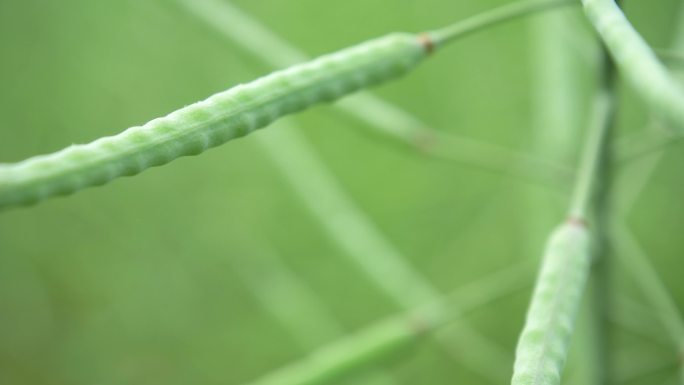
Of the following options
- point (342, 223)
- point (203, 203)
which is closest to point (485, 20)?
point (342, 223)

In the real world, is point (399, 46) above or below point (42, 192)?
above

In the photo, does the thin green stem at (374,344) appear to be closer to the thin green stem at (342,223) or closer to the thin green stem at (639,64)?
the thin green stem at (342,223)

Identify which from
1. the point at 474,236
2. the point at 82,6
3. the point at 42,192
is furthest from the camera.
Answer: the point at 82,6

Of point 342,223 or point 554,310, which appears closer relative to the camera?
point 554,310

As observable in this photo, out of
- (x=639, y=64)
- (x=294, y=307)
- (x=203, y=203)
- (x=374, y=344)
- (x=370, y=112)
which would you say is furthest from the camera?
(x=203, y=203)

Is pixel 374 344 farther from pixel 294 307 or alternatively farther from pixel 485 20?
pixel 294 307

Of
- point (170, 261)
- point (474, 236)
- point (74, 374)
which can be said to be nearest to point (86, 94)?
point (170, 261)

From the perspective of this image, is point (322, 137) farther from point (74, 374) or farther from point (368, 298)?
point (74, 374)
